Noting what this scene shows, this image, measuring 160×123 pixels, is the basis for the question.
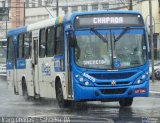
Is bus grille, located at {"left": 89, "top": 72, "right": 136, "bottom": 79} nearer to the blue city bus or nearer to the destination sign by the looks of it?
the blue city bus

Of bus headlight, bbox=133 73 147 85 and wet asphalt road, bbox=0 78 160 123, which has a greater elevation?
bus headlight, bbox=133 73 147 85

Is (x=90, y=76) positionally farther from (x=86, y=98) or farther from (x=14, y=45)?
(x=14, y=45)

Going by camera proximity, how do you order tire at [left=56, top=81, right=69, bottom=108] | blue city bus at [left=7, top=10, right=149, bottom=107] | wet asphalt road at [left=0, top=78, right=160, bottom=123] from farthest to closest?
1. tire at [left=56, top=81, right=69, bottom=108]
2. blue city bus at [left=7, top=10, right=149, bottom=107]
3. wet asphalt road at [left=0, top=78, right=160, bottom=123]

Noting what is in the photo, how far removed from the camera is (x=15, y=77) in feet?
81.6

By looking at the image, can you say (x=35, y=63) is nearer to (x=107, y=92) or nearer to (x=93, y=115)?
(x=107, y=92)

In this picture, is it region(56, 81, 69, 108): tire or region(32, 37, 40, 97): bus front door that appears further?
region(32, 37, 40, 97): bus front door

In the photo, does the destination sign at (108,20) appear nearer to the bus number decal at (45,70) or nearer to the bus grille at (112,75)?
the bus grille at (112,75)

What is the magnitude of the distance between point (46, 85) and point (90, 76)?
330 centimetres

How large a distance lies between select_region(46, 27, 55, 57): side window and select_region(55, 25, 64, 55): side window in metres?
0.39

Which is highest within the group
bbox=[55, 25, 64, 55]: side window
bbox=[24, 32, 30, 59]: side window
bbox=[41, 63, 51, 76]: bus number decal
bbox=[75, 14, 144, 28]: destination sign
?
bbox=[75, 14, 144, 28]: destination sign

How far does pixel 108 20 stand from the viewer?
17.8 meters

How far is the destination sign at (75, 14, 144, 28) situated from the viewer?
17.7 meters

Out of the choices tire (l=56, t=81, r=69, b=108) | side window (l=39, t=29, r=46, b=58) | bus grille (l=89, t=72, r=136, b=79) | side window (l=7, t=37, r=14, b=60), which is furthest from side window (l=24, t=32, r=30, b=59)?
bus grille (l=89, t=72, r=136, b=79)

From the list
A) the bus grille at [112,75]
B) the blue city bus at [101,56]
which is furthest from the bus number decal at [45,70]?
the bus grille at [112,75]
